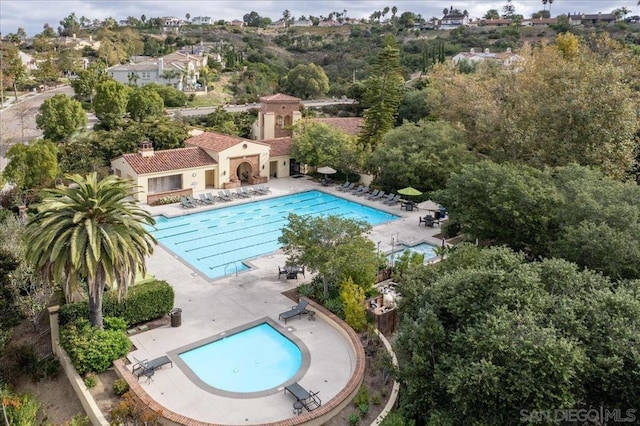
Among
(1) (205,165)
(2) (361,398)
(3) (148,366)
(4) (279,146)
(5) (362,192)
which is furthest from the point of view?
(4) (279,146)

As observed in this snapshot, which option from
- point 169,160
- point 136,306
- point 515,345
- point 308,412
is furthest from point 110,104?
point 515,345

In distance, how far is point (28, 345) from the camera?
48.7ft

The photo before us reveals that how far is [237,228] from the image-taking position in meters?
27.9

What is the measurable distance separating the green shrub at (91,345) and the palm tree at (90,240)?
50cm

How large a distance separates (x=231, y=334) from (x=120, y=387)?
402cm

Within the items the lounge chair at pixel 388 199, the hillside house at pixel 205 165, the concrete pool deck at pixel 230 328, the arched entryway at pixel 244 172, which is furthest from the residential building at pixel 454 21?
the concrete pool deck at pixel 230 328

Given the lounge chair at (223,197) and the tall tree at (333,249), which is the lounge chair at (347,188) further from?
the tall tree at (333,249)

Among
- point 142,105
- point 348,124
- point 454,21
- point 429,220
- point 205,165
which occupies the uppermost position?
point 454,21

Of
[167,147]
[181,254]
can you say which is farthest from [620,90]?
[167,147]

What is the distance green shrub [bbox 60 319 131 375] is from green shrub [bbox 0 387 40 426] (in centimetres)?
155

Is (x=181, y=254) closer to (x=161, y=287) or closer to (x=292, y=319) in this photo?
(x=161, y=287)

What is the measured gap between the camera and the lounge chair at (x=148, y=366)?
44.5ft

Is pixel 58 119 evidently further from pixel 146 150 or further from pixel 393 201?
pixel 393 201

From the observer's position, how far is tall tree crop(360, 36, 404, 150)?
1492 inches
